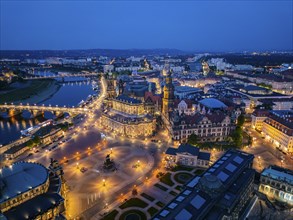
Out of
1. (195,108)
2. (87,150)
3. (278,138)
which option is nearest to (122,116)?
(87,150)

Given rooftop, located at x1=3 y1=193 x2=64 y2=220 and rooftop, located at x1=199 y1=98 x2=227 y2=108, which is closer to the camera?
rooftop, located at x1=3 y1=193 x2=64 y2=220

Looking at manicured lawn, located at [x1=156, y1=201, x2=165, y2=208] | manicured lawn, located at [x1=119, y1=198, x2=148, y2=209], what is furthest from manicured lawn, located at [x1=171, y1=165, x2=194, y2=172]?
manicured lawn, located at [x1=119, y1=198, x2=148, y2=209]

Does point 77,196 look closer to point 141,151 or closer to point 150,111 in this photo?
point 141,151

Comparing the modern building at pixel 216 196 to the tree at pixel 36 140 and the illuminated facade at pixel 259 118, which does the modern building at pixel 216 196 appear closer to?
the illuminated facade at pixel 259 118

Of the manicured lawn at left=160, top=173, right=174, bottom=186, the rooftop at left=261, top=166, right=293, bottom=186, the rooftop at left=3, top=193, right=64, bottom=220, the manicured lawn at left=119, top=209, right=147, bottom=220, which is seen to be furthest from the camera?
the manicured lawn at left=160, top=173, right=174, bottom=186

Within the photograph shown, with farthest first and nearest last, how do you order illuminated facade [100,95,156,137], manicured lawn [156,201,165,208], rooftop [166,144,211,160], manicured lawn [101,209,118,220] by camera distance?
1. illuminated facade [100,95,156,137]
2. rooftop [166,144,211,160]
3. manicured lawn [156,201,165,208]
4. manicured lawn [101,209,118,220]

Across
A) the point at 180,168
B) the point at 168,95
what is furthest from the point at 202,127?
the point at 180,168

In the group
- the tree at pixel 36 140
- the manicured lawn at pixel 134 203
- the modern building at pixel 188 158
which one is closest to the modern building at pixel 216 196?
the manicured lawn at pixel 134 203

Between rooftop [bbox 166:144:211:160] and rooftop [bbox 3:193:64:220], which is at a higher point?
rooftop [bbox 3:193:64:220]

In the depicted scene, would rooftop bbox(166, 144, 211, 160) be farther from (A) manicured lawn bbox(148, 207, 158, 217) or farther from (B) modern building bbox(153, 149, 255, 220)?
(A) manicured lawn bbox(148, 207, 158, 217)
